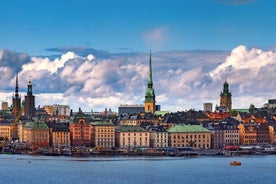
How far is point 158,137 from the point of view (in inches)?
4395

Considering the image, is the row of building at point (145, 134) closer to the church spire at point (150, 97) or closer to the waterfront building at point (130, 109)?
the church spire at point (150, 97)

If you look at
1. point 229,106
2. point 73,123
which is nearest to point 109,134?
point 73,123

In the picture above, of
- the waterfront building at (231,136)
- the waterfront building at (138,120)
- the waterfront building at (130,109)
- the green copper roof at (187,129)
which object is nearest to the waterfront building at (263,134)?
the waterfront building at (231,136)

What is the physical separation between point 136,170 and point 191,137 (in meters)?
39.0

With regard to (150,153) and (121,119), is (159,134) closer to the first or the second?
(150,153)

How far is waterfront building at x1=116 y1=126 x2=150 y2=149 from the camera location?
111250mm

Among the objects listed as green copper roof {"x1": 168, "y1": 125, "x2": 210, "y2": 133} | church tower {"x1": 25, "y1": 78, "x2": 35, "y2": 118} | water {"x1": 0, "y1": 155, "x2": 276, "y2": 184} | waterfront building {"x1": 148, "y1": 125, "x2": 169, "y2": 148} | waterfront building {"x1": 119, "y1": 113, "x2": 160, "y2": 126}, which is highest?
church tower {"x1": 25, "y1": 78, "x2": 35, "y2": 118}

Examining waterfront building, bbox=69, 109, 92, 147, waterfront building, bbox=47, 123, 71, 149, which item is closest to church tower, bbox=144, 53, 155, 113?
waterfront building, bbox=69, 109, 92, 147

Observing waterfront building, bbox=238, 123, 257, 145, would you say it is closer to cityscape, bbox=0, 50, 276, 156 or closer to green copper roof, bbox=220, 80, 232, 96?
cityscape, bbox=0, 50, 276, 156

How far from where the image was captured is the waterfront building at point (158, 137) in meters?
111

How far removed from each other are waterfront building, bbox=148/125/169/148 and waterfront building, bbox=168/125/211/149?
633mm

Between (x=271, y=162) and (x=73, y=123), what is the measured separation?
37282 millimetres

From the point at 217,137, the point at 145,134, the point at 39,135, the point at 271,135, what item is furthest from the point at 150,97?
the point at 145,134

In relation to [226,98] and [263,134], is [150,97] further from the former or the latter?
[263,134]
